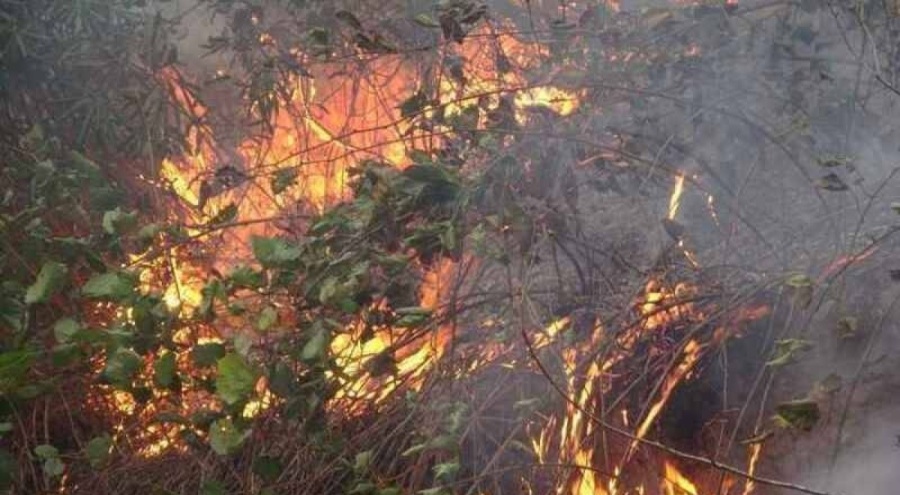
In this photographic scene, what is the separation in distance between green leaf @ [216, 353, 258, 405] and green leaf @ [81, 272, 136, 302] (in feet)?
1.31

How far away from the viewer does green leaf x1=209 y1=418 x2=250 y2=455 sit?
7.49ft

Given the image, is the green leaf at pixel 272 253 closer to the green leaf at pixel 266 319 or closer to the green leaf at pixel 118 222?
the green leaf at pixel 266 319

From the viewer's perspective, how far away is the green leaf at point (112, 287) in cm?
237

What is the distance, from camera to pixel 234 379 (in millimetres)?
2205

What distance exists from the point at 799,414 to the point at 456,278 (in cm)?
150

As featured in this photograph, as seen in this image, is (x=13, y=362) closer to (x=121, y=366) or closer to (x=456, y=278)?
(x=121, y=366)

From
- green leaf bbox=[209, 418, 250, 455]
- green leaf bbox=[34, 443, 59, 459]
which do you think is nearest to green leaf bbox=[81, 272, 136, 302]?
green leaf bbox=[209, 418, 250, 455]

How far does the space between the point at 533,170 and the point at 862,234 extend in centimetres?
129

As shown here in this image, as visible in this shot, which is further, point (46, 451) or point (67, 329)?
point (46, 451)

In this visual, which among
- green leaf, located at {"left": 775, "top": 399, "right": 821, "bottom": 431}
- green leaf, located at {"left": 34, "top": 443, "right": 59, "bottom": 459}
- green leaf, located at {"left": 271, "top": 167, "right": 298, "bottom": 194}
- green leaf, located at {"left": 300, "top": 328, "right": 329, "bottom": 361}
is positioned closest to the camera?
green leaf, located at {"left": 775, "top": 399, "right": 821, "bottom": 431}

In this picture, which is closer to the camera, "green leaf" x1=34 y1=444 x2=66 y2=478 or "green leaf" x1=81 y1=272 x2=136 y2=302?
"green leaf" x1=81 y1=272 x2=136 y2=302

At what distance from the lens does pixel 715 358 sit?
9.23 ft

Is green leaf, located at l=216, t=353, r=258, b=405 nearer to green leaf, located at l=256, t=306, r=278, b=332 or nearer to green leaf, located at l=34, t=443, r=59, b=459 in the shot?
green leaf, located at l=256, t=306, r=278, b=332

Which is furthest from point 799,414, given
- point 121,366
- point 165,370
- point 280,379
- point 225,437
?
point 121,366
